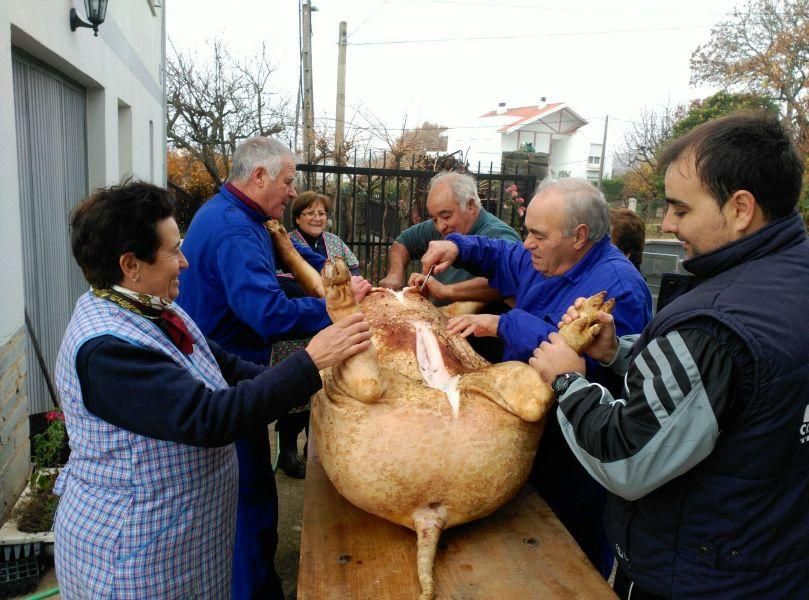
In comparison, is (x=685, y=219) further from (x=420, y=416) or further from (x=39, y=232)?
(x=39, y=232)

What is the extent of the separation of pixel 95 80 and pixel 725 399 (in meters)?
5.89

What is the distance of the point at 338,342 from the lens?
6.24 ft

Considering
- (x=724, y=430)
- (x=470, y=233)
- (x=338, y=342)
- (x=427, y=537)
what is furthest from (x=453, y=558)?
(x=470, y=233)

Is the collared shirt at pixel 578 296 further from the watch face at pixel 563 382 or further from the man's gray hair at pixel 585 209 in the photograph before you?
the watch face at pixel 563 382

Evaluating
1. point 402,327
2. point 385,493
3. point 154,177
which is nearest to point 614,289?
point 402,327

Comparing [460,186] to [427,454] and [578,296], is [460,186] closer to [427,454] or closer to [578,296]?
[578,296]

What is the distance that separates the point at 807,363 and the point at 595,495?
133 centimetres

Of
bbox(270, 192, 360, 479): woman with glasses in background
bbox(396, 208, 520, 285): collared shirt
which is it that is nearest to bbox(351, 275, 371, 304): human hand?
bbox(396, 208, 520, 285): collared shirt

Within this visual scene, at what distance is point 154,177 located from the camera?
10.2m

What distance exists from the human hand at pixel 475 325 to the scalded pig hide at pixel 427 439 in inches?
12.4

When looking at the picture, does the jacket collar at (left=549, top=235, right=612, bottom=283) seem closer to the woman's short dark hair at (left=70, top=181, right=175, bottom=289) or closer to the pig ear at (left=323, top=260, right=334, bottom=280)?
the pig ear at (left=323, top=260, right=334, bottom=280)

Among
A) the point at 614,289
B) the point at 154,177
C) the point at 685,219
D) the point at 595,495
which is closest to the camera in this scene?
the point at 685,219

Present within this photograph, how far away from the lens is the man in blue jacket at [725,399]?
1369 millimetres

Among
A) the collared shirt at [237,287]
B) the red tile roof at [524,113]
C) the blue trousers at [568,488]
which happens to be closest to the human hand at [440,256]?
the collared shirt at [237,287]
